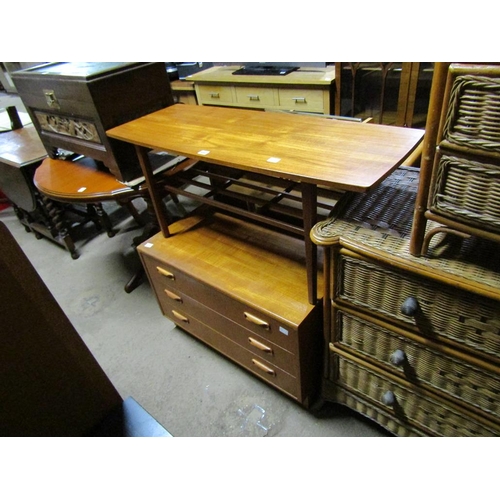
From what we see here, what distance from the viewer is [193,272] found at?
4.66ft

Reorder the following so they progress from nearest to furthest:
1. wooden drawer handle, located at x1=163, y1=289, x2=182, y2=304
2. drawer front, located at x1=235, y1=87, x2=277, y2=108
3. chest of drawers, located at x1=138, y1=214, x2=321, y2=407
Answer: chest of drawers, located at x1=138, y1=214, x2=321, y2=407 < wooden drawer handle, located at x1=163, y1=289, x2=182, y2=304 < drawer front, located at x1=235, y1=87, x2=277, y2=108

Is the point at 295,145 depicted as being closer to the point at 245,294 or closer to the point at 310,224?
the point at 310,224

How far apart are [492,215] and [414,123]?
1.63 metres

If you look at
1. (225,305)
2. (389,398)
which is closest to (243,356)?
(225,305)

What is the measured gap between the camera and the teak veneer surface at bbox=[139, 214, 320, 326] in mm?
1243

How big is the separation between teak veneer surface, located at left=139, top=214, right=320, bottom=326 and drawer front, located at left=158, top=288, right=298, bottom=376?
0.18 meters

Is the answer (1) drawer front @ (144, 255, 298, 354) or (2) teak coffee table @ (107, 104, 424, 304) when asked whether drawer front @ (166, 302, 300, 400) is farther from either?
(2) teak coffee table @ (107, 104, 424, 304)

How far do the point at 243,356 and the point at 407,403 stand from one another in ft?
2.22

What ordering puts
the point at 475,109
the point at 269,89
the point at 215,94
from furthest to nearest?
the point at 215,94, the point at 269,89, the point at 475,109

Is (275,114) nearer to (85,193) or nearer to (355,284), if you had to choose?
(355,284)

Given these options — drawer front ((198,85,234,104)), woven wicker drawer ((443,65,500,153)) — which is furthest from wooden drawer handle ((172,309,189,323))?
drawer front ((198,85,234,104))

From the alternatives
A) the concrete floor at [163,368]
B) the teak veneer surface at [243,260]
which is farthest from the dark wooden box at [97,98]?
the concrete floor at [163,368]

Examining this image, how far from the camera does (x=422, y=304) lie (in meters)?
0.88

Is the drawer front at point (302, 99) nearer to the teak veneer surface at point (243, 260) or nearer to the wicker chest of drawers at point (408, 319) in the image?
the teak veneer surface at point (243, 260)
